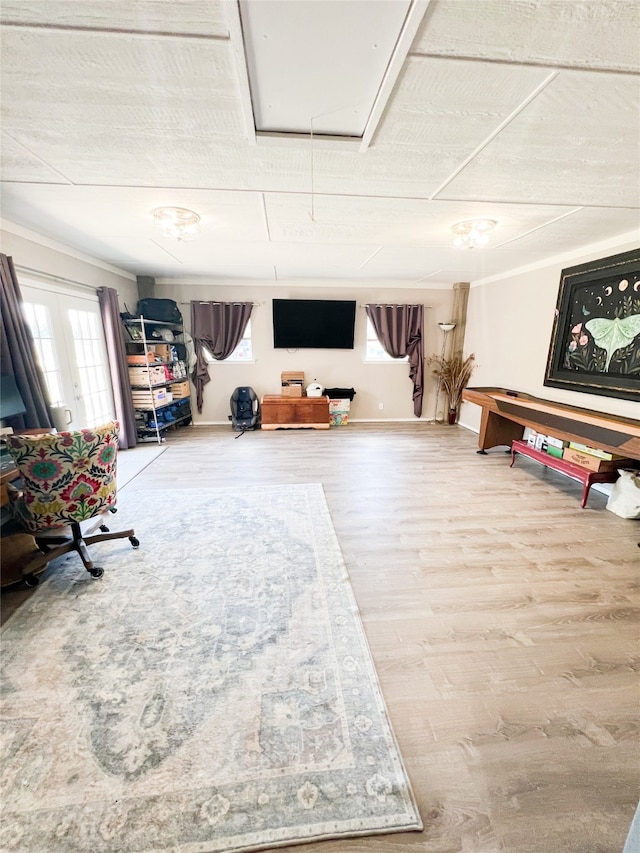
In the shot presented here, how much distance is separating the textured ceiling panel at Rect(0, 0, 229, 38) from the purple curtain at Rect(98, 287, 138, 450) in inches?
134

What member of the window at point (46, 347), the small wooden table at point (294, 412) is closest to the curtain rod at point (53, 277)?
the window at point (46, 347)

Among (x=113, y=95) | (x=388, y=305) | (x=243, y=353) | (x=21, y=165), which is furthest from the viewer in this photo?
(x=243, y=353)

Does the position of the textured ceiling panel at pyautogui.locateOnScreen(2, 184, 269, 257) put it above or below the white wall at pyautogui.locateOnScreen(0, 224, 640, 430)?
above

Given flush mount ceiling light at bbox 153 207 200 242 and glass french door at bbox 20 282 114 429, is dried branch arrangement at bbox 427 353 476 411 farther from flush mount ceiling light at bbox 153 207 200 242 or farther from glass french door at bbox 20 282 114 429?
glass french door at bbox 20 282 114 429

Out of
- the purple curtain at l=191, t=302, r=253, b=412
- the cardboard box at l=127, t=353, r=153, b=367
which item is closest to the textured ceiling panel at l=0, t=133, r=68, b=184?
the cardboard box at l=127, t=353, r=153, b=367

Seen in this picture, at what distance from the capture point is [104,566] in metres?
2.13

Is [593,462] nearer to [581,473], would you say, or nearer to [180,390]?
[581,473]

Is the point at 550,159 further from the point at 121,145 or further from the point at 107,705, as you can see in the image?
the point at 107,705

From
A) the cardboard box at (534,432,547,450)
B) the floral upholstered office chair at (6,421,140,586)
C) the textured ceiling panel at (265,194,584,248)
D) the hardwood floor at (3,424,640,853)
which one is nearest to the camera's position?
the hardwood floor at (3,424,640,853)

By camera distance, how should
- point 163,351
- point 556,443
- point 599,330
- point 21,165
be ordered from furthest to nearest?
A: point 163,351
point 556,443
point 599,330
point 21,165

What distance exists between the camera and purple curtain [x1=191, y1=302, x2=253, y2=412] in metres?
5.24

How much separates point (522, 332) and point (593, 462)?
2120 millimetres

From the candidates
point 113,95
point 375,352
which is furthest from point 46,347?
point 375,352

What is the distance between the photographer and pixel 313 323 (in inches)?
215
